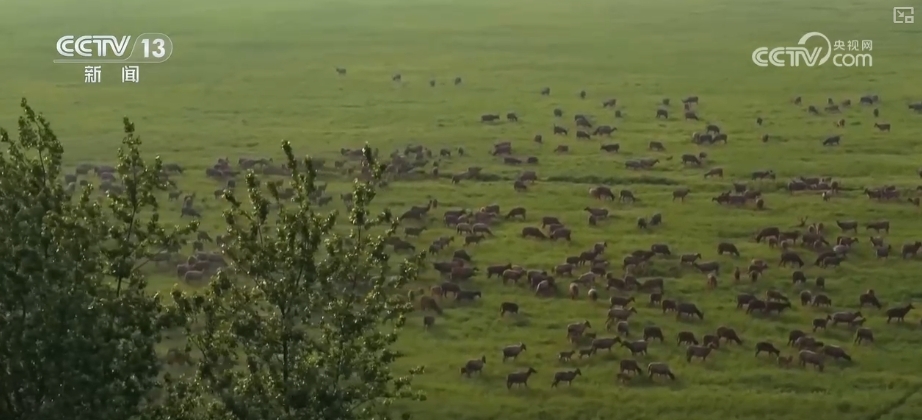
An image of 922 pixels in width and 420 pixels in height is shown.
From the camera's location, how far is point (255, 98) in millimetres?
63031

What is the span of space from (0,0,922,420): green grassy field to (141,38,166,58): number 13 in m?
1.28

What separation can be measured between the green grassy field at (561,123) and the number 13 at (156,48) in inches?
50.6

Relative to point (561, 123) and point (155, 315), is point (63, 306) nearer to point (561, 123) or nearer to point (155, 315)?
point (155, 315)

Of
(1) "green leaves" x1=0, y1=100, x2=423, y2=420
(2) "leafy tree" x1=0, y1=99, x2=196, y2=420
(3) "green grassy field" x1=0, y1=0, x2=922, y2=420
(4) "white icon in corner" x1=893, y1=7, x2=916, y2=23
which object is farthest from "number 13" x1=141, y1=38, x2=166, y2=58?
(1) "green leaves" x1=0, y1=100, x2=423, y2=420

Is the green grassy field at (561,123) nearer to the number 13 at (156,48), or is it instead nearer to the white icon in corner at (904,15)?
the number 13 at (156,48)

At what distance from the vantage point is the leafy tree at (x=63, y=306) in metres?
13.8

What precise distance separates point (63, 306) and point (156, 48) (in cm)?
6609

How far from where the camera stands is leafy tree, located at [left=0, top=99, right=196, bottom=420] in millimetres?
13789

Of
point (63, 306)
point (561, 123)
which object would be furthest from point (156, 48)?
point (63, 306)

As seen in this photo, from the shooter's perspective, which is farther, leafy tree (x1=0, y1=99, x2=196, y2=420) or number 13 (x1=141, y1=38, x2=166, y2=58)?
number 13 (x1=141, y1=38, x2=166, y2=58)

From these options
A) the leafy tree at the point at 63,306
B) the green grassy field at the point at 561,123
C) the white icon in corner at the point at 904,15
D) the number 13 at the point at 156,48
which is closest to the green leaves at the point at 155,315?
the leafy tree at the point at 63,306

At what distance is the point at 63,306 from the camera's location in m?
13.8

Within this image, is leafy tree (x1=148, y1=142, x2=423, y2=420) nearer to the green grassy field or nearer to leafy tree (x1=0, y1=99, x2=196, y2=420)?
leafy tree (x1=0, y1=99, x2=196, y2=420)

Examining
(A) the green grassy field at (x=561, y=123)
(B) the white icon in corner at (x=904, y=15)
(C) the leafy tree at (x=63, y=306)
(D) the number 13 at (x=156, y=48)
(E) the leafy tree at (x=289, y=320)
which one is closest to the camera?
(C) the leafy tree at (x=63, y=306)
